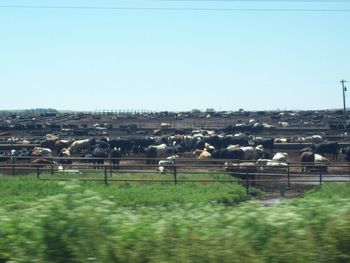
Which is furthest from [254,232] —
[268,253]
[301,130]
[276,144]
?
[301,130]

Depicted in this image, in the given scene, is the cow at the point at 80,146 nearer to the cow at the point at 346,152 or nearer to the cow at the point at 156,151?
the cow at the point at 156,151

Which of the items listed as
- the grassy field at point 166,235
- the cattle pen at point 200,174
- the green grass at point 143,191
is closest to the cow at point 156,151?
the cattle pen at point 200,174

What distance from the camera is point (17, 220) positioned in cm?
519

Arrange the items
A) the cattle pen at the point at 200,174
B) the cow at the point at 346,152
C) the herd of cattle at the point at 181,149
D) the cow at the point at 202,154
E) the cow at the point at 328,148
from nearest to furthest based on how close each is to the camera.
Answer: the cattle pen at the point at 200,174
the cow at the point at 346,152
the herd of cattle at the point at 181,149
the cow at the point at 202,154
the cow at the point at 328,148

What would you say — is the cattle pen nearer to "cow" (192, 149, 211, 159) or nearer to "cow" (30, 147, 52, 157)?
"cow" (30, 147, 52, 157)

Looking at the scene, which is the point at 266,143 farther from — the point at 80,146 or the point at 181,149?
the point at 80,146

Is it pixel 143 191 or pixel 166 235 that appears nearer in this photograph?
pixel 166 235

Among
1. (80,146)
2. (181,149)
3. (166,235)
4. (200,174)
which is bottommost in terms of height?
(181,149)

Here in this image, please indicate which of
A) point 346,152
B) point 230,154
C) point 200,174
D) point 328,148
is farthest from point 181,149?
point 200,174

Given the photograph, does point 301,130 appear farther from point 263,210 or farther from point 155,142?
point 263,210

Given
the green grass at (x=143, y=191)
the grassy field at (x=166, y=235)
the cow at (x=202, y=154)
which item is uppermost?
the grassy field at (x=166, y=235)

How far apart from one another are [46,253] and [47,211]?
1.08 ft

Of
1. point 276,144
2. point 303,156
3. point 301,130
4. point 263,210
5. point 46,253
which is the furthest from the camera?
point 301,130

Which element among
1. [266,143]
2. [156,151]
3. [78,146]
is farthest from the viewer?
[78,146]
